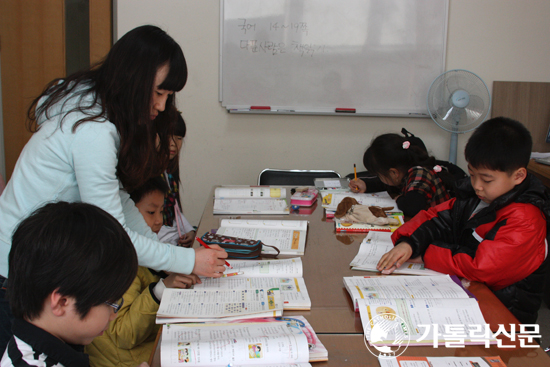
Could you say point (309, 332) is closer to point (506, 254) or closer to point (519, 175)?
point (506, 254)

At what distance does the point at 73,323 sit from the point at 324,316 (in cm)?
53

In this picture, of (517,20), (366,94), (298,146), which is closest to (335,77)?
(366,94)

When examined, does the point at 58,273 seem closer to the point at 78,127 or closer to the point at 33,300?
the point at 33,300

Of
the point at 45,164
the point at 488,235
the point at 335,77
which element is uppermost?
the point at 335,77

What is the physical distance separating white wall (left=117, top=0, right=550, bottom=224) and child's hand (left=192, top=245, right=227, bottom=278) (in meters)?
2.29

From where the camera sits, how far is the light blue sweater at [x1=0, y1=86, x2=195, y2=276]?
39.4 inches

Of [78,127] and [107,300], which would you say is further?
[78,127]

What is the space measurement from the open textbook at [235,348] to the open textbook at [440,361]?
165 mm

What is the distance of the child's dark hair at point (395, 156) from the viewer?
7.30ft

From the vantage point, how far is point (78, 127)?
1.00 metres

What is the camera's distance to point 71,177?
1.06 metres

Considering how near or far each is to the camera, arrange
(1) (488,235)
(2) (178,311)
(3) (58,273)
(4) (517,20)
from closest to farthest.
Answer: (3) (58,273), (2) (178,311), (1) (488,235), (4) (517,20)

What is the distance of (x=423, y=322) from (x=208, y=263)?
0.53 meters

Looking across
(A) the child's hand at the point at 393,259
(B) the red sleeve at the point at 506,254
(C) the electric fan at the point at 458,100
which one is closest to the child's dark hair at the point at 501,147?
(B) the red sleeve at the point at 506,254
